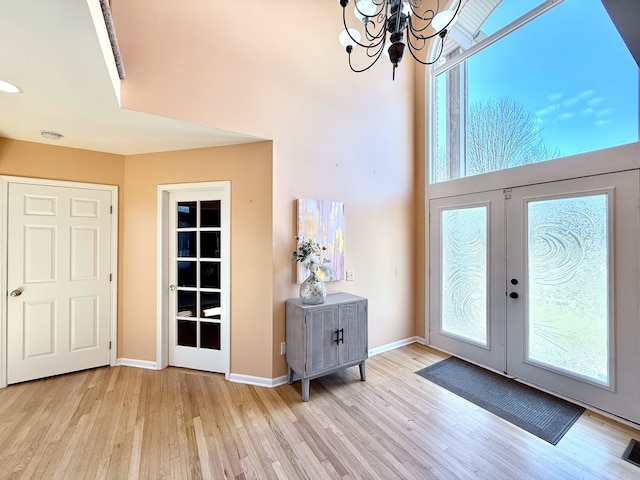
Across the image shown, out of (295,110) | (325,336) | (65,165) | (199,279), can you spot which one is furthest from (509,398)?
(65,165)

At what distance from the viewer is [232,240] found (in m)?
2.88

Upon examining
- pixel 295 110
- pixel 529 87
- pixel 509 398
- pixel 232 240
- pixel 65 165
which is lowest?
pixel 509 398

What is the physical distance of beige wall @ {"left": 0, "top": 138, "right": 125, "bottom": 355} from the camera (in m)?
2.70

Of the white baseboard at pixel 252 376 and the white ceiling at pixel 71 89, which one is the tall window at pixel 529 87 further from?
the white ceiling at pixel 71 89

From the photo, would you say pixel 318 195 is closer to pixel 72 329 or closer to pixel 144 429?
pixel 144 429

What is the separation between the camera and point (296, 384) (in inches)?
110

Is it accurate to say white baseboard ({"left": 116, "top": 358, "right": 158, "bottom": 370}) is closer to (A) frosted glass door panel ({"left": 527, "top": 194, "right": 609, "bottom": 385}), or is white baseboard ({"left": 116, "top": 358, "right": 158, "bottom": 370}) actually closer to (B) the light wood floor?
(B) the light wood floor

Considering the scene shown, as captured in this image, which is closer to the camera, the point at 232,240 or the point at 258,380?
the point at 258,380

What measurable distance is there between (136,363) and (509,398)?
401 cm

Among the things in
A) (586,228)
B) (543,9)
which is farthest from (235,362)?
(543,9)

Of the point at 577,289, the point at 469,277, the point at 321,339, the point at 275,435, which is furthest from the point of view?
the point at 469,277

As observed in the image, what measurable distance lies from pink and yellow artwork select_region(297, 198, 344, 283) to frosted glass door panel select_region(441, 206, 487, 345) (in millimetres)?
1511

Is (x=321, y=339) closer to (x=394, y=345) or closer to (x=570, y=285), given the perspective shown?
(x=394, y=345)

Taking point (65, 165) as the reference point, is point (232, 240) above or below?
below
